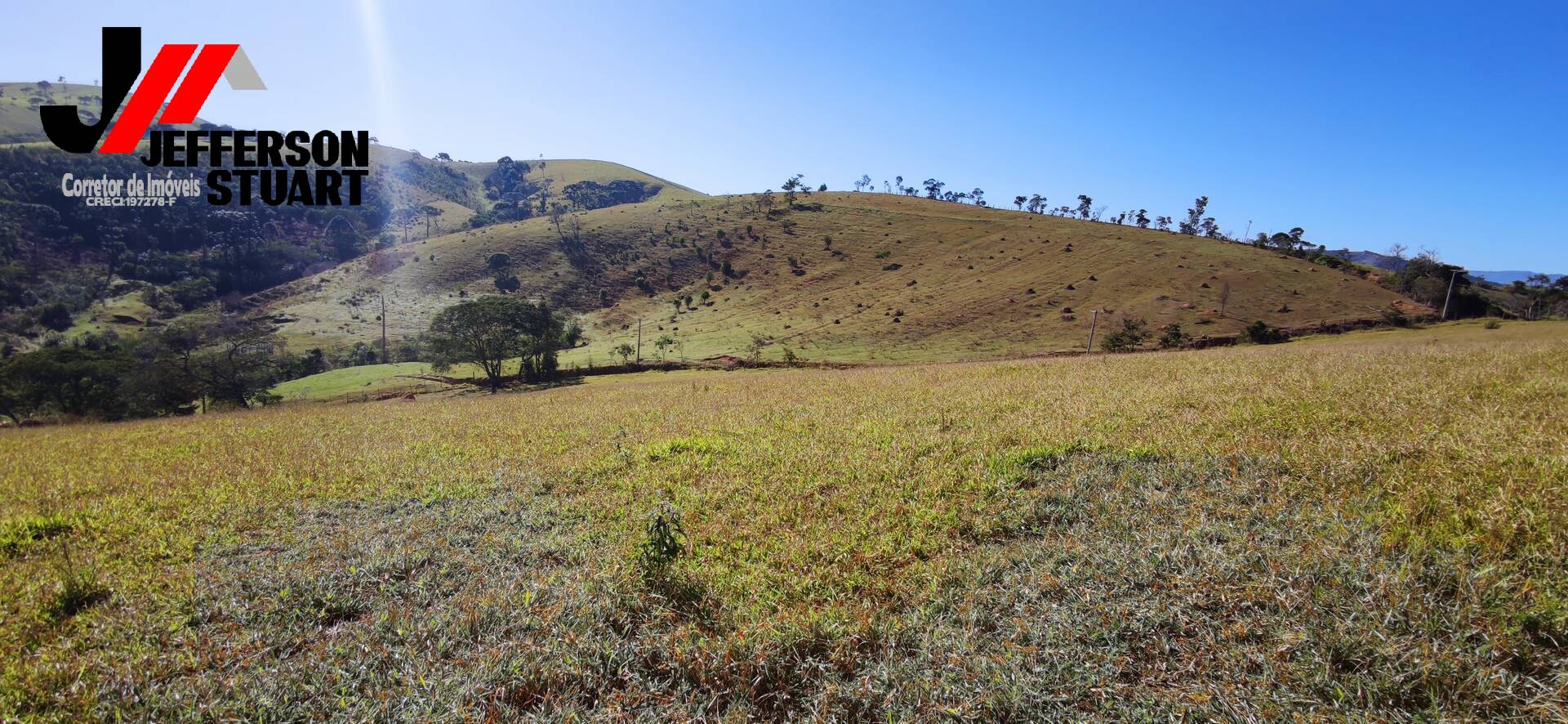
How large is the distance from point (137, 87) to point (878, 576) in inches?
Answer: 1576

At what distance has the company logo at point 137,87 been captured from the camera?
23359 mm

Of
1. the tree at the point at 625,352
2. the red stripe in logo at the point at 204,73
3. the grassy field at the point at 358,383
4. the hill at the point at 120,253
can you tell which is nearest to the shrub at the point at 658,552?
A: the red stripe in logo at the point at 204,73

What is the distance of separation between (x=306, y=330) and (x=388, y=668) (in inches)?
5183

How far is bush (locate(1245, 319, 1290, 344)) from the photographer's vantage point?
199 ft

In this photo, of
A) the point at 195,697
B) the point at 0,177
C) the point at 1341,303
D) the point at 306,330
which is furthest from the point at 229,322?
the point at 1341,303

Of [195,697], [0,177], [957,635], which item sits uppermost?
[0,177]

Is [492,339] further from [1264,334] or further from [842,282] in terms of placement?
[1264,334]

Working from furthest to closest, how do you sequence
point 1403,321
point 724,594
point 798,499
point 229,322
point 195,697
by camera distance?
point 229,322, point 1403,321, point 798,499, point 724,594, point 195,697

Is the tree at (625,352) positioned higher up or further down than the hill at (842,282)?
further down

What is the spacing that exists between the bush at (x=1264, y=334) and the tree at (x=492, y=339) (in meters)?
74.8

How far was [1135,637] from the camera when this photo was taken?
4.07m

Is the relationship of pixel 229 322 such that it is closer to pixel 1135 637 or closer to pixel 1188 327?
pixel 1135 637

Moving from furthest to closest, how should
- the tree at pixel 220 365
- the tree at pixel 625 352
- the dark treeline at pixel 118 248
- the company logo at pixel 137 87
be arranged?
the dark treeline at pixel 118 248 → the tree at pixel 625 352 → the tree at pixel 220 365 → the company logo at pixel 137 87

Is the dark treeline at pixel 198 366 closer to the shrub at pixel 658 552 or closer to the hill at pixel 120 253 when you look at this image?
the shrub at pixel 658 552
